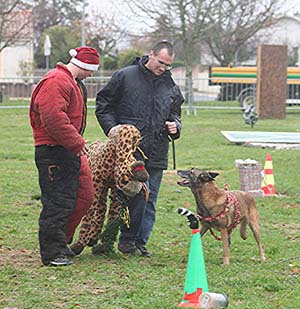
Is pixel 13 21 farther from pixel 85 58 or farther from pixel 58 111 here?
pixel 58 111

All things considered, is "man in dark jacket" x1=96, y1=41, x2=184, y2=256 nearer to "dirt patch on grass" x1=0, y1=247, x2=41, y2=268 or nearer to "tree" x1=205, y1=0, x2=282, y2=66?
"dirt patch on grass" x1=0, y1=247, x2=41, y2=268

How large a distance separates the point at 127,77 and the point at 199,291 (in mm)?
2447

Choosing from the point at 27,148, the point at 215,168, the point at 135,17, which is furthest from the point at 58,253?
the point at 135,17

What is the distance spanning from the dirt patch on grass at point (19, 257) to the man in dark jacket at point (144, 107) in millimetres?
885

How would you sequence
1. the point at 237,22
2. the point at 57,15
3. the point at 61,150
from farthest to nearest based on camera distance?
the point at 57,15 < the point at 237,22 < the point at 61,150

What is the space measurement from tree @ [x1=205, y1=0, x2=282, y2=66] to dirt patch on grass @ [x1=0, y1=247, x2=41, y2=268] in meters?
33.5

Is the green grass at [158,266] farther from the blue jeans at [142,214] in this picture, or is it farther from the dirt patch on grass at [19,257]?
the blue jeans at [142,214]

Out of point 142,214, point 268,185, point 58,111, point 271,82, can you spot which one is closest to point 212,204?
point 142,214

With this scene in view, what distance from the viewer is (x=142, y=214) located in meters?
7.82

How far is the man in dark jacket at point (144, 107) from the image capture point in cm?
765

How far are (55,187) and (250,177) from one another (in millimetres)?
5308

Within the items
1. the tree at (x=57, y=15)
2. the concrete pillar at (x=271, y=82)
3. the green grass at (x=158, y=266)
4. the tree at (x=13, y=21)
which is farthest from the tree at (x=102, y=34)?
the green grass at (x=158, y=266)

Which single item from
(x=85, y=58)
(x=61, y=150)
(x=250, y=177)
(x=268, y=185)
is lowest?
(x=268, y=185)

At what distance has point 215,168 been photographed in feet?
50.1
